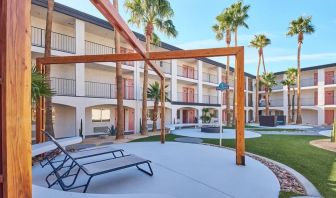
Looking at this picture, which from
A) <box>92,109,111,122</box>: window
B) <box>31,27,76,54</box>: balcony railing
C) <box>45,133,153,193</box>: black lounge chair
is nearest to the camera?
<box>45,133,153,193</box>: black lounge chair

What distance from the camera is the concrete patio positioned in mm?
4355

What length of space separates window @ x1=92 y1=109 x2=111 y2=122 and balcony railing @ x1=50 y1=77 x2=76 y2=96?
2877mm

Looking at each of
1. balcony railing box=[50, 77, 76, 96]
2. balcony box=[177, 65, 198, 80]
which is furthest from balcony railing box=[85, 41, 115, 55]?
balcony box=[177, 65, 198, 80]

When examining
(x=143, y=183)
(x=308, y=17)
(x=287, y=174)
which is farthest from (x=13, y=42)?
(x=308, y=17)

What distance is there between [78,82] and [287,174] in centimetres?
1314

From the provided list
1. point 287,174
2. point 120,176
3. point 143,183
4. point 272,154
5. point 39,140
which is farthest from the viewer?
point 272,154

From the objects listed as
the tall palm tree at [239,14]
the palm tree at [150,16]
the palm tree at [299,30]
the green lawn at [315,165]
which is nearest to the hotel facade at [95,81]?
the palm tree at [150,16]

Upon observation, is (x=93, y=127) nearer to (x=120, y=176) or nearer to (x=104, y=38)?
(x=104, y=38)

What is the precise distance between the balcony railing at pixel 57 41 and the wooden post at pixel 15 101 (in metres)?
13.1

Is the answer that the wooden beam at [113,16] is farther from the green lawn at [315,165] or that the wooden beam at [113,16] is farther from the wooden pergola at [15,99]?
the green lawn at [315,165]

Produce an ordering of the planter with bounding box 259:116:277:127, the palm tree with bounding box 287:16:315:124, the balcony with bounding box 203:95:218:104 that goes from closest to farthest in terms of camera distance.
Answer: the planter with bounding box 259:116:277:127 < the palm tree with bounding box 287:16:315:124 < the balcony with bounding box 203:95:218:104

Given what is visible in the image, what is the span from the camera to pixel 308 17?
29.4 meters

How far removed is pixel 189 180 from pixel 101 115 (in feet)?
46.8

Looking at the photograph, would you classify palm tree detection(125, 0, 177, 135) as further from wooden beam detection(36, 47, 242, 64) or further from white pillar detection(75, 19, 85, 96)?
wooden beam detection(36, 47, 242, 64)
